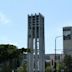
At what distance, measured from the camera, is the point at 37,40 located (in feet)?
411

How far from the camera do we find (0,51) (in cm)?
7131

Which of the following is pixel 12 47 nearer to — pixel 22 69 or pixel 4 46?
pixel 4 46

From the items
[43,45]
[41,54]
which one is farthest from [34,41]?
[41,54]

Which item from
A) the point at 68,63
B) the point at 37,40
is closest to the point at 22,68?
the point at 68,63

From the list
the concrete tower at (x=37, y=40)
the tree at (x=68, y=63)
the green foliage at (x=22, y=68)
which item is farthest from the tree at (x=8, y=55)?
the tree at (x=68, y=63)

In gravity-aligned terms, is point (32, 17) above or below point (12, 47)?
above

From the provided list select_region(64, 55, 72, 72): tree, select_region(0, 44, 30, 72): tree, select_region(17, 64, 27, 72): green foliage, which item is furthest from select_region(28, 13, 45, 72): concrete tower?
select_region(0, 44, 30, 72): tree

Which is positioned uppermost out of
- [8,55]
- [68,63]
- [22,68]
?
[8,55]

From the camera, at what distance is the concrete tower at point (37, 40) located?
111188 millimetres

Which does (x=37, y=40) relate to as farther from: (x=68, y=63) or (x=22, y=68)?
(x=22, y=68)

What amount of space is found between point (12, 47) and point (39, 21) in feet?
194

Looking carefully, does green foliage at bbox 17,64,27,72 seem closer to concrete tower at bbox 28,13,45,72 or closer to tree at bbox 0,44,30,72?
concrete tower at bbox 28,13,45,72

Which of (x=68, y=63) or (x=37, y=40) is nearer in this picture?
(x=68, y=63)

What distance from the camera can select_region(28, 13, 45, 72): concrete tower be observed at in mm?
111188
